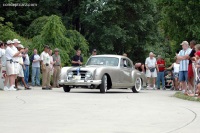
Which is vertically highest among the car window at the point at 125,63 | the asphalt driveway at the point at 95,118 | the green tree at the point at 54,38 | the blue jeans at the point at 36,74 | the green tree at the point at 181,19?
the green tree at the point at 181,19

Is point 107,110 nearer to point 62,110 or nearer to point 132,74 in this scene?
point 62,110

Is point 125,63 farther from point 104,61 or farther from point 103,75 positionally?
point 103,75

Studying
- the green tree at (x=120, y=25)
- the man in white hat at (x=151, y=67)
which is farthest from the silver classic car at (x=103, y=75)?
the green tree at (x=120, y=25)

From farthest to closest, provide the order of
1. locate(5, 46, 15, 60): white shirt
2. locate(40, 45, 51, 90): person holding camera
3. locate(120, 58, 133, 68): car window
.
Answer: locate(40, 45, 51, 90): person holding camera
locate(120, 58, 133, 68): car window
locate(5, 46, 15, 60): white shirt

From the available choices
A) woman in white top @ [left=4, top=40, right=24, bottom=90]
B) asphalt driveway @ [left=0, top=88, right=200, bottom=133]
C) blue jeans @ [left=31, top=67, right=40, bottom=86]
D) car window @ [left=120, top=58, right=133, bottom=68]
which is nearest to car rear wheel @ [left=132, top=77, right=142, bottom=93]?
car window @ [left=120, top=58, right=133, bottom=68]

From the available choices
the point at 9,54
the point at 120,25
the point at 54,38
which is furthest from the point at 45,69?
the point at 120,25

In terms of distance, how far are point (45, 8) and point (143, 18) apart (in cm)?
926

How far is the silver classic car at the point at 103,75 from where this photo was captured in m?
22.8

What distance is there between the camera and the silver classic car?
74.9 ft

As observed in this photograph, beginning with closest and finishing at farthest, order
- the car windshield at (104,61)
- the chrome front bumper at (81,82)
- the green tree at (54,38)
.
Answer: the chrome front bumper at (81,82)
the car windshield at (104,61)
the green tree at (54,38)

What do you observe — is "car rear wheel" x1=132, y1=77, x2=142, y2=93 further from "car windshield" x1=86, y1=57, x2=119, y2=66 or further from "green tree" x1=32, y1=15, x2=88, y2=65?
"green tree" x1=32, y1=15, x2=88, y2=65

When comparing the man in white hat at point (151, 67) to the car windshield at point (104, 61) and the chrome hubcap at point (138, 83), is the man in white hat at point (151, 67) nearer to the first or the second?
the chrome hubcap at point (138, 83)

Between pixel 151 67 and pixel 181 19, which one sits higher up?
pixel 181 19

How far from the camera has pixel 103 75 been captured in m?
23.1
